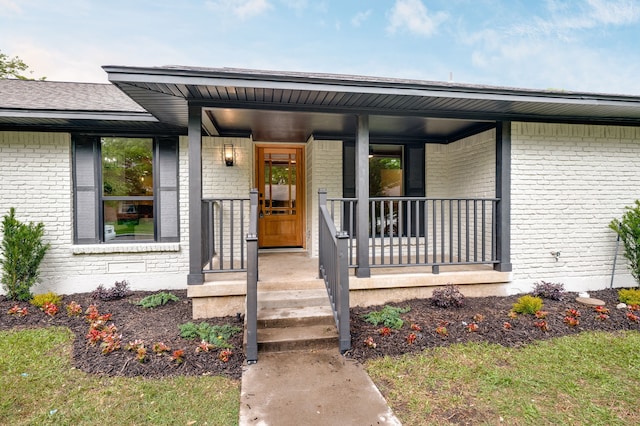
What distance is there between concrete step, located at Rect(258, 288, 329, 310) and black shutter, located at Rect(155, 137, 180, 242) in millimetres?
2408

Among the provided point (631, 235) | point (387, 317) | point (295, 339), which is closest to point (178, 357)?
point (295, 339)

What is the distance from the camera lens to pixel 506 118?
4508 mm

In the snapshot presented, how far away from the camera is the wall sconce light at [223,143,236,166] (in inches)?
215

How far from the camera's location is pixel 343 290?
3.13 m

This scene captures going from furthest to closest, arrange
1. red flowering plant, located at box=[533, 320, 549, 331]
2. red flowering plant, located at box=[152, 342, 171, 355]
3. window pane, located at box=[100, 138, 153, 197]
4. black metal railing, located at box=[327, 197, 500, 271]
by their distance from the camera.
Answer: window pane, located at box=[100, 138, 153, 197] < black metal railing, located at box=[327, 197, 500, 271] < red flowering plant, located at box=[533, 320, 549, 331] < red flowering plant, located at box=[152, 342, 171, 355]

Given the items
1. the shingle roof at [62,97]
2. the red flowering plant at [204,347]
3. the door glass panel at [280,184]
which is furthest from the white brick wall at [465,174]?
the shingle roof at [62,97]

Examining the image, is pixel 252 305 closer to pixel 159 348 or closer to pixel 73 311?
pixel 159 348

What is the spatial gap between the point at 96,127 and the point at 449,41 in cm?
1907

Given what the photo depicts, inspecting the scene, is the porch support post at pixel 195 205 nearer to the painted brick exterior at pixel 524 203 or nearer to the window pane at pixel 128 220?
the painted brick exterior at pixel 524 203

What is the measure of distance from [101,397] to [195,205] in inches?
80.1

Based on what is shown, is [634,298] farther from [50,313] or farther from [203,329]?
[50,313]

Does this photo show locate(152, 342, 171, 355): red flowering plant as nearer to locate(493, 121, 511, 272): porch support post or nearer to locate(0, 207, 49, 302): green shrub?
locate(0, 207, 49, 302): green shrub

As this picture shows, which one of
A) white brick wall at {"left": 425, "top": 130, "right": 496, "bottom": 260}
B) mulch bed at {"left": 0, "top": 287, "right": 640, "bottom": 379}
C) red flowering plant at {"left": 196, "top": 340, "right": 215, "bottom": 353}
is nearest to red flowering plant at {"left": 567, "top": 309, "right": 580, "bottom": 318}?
mulch bed at {"left": 0, "top": 287, "right": 640, "bottom": 379}

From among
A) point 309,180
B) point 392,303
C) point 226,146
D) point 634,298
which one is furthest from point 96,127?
point 634,298
